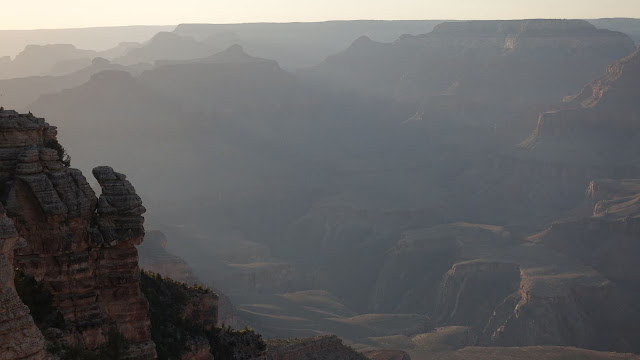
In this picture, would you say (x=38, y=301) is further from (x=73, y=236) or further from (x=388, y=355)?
(x=388, y=355)

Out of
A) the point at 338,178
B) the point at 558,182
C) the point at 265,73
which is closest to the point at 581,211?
the point at 558,182

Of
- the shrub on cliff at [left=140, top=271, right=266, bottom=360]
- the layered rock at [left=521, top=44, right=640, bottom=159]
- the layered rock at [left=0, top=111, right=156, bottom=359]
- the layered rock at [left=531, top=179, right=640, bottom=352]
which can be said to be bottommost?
the shrub on cliff at [left=140, top=271, right=266, bottom=360]

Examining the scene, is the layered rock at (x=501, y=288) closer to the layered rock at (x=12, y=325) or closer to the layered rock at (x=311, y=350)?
the layered rock at (x=311, y=350)

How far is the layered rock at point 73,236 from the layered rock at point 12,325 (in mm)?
4679

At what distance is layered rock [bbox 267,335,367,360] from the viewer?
138 feet

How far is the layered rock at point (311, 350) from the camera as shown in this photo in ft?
138

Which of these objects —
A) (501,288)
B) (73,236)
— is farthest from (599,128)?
(73,236)

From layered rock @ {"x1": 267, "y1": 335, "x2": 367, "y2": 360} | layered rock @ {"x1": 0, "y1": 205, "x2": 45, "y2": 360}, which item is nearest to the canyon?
layered rock @ {"x1": 0, "y1": 205, "x2": 45, "y2": 360}

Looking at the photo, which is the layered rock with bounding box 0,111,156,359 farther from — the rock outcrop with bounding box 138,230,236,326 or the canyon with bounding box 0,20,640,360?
the rock outcrop with bounding box 138,230,236,326

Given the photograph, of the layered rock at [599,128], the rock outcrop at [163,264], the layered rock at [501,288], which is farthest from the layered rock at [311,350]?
the layered rock at [599,128]

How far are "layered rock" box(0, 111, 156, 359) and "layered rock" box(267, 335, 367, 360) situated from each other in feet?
64.3

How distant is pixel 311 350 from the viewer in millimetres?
43688

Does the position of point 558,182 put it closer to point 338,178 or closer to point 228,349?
point 338,178

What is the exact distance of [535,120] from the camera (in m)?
181
